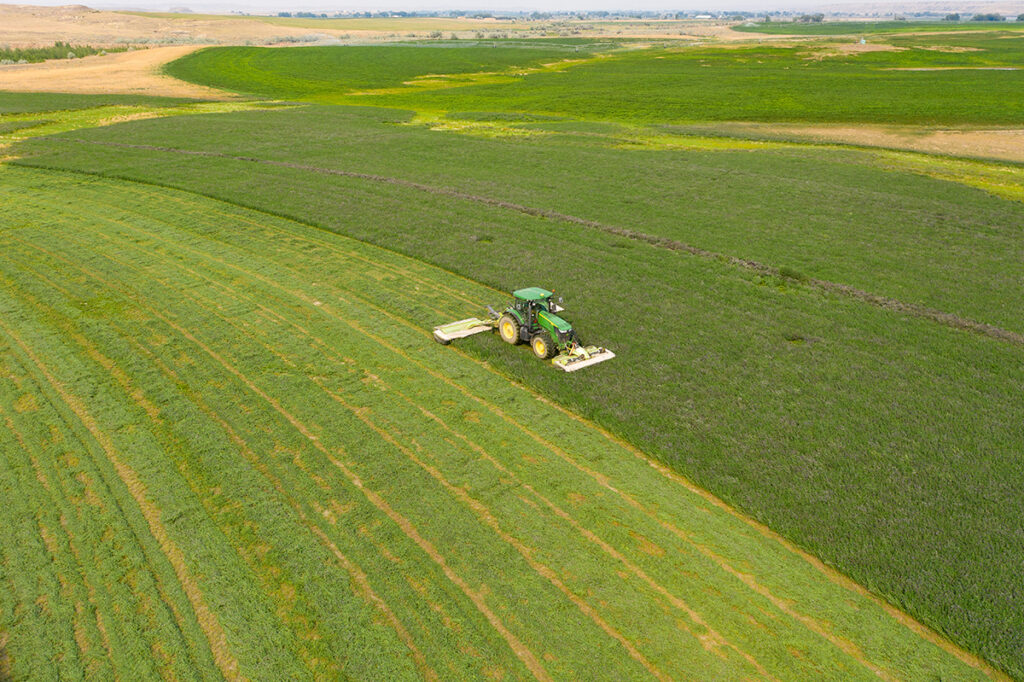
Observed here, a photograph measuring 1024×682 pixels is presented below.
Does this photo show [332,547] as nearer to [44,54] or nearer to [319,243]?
[319,243]

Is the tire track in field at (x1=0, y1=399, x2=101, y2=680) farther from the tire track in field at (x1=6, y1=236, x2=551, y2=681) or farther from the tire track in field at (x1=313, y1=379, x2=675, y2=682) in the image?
the tire track in field at (x1=313, y1=379, x2=675, y2=682)

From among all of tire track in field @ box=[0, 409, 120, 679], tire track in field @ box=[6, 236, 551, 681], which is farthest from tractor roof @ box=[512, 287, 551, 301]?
tire track in field @ box=[0, 409, 120, 679]

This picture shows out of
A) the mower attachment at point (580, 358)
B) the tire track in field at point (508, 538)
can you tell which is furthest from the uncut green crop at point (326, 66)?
the tire track in field at point (508, 538)

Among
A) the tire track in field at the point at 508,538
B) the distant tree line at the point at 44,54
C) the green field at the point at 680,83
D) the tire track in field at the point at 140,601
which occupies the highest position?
the distant tree line at the point at 44,54

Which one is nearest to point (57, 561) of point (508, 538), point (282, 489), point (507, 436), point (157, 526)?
point (157, 526)

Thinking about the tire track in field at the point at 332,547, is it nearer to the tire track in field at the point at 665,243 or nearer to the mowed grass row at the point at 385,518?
the mowed grass row at the point at 385,518
